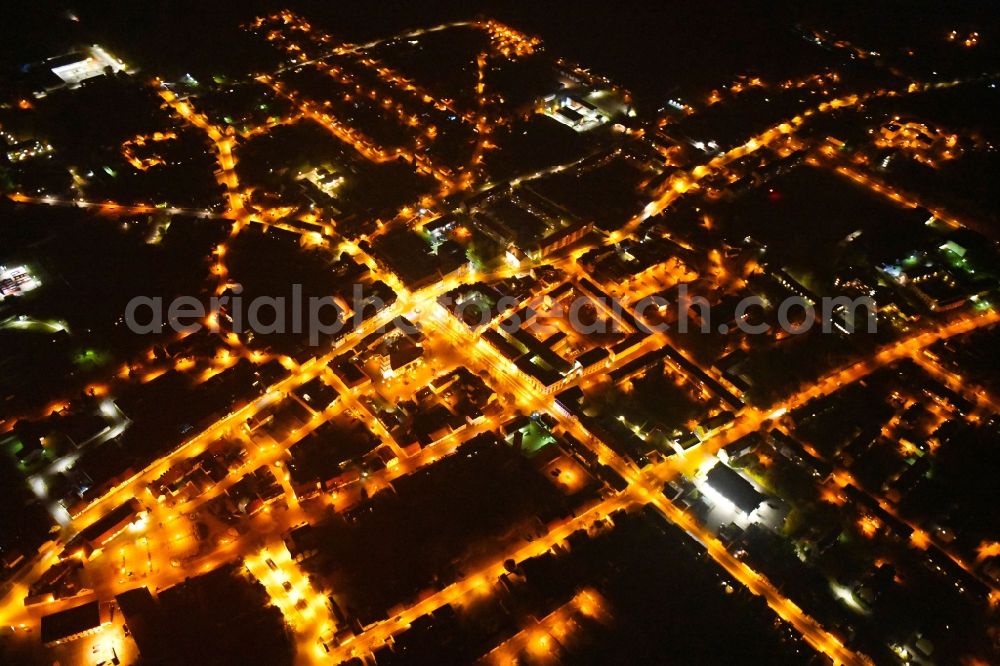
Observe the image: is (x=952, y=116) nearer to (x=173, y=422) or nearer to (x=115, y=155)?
(x=173, y=422)

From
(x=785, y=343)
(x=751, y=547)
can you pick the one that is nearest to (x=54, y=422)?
(x=751, y=547)

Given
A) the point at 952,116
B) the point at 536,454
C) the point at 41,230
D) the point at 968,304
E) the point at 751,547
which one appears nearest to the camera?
the point at 751,547

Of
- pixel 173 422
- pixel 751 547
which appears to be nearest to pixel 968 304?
pixel 751 547

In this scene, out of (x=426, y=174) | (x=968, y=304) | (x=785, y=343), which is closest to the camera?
(x=785, y=343)

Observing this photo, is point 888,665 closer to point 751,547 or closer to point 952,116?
point 751,547

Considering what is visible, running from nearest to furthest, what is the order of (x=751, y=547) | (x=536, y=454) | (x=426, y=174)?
(x=751, y=547) → (x=536, y=454) → (x=426, y=174)

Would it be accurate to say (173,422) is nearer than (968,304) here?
Yes

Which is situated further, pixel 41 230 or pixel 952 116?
pixel 952 116

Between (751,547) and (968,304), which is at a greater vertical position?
(968,304)

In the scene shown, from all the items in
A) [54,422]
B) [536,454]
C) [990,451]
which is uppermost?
[990,451]
